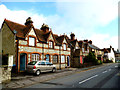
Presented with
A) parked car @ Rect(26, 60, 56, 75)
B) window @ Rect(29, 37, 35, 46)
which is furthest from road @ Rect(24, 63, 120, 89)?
window @ Rect(29, 37, 35, 46)

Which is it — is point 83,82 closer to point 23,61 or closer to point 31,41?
point 23,61

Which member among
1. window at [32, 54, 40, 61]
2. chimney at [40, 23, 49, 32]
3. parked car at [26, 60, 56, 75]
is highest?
chimney at [40, 23, 49, 32]

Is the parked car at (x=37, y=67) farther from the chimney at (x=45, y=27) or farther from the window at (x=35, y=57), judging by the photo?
the chimney at (x=45, y=27)

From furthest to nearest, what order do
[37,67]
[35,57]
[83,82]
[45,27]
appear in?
1. [45,27]
2. [35,57]
3. [37,67]
4. [83,82]

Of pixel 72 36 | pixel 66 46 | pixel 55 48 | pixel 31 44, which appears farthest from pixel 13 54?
pixel 72 36

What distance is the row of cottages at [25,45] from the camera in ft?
51.4

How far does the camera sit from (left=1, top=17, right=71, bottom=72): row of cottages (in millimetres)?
15672

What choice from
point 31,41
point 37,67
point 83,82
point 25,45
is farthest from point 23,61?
point 83,82

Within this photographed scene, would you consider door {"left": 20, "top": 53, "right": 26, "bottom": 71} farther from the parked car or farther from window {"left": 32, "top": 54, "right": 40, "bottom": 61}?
the parked car

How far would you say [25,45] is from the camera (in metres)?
16.5

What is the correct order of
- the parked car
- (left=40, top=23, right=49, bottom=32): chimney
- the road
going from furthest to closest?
(left=40, top=23, right=49, bottom=32): chimney, the parked car, the road

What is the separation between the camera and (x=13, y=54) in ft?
52.2

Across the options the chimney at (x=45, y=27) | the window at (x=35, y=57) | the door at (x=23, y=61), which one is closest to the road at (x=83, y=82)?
the door at (x=23, y=61)

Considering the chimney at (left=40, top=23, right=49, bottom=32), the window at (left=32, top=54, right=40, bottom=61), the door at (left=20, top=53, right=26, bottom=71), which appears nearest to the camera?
the door at (left=20, top=53, right=26, bottom=71)
